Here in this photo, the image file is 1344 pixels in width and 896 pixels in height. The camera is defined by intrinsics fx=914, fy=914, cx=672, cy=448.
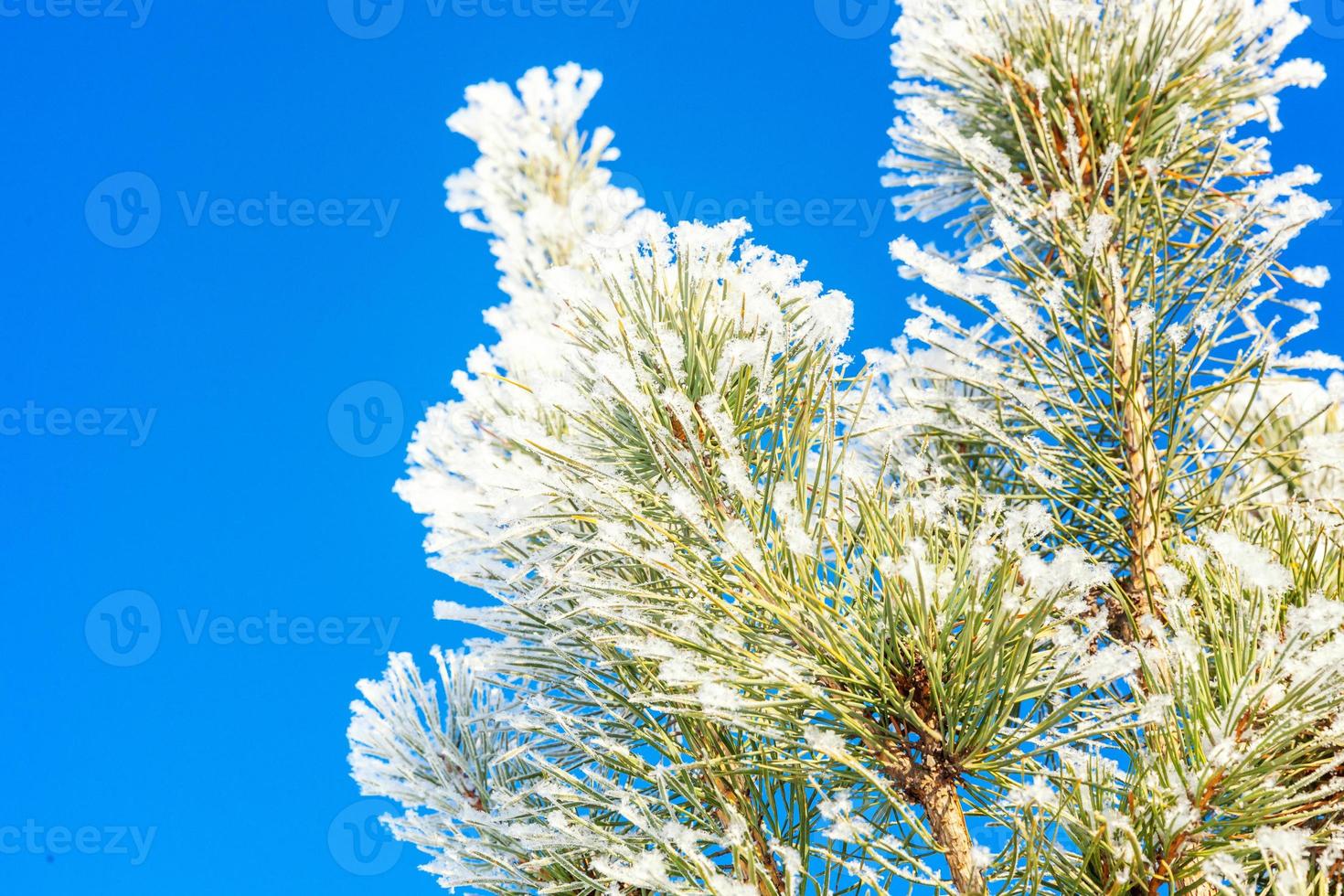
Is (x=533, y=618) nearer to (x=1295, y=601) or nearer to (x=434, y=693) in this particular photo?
(x=434, y=693)

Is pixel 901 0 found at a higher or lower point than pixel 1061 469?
higher

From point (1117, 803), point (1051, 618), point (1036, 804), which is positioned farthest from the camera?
point (1051, 618)

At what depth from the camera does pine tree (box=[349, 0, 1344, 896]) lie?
1404 mm

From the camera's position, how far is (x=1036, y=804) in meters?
1.41

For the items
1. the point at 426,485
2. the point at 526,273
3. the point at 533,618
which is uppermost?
the point at 526,273

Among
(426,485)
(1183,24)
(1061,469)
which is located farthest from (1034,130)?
(426,485)

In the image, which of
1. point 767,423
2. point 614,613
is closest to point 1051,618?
point 767,423

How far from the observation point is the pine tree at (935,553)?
4.61 ft

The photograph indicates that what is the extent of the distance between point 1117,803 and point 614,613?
0.91m

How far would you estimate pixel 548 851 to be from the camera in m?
1.88

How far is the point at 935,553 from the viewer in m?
1.58

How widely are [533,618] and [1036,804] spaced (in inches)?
41.2

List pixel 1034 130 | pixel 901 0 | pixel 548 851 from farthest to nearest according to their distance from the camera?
pixel 901 0
pixel 1034 130
pixel 548 851

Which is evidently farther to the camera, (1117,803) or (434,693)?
(434,693)
